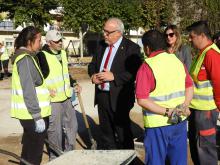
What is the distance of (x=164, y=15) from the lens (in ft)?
42.0

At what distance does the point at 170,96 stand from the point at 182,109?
0.16 metres

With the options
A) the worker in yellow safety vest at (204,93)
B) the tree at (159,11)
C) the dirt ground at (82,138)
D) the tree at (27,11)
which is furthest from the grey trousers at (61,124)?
the tree at (27,11)

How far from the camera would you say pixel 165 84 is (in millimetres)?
3754

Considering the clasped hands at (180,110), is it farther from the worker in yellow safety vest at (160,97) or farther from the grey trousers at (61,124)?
the grey trousers at (61,124)

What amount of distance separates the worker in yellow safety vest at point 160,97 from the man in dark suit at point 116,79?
1.29 m

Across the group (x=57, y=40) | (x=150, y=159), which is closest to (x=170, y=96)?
(x=150, y=159)

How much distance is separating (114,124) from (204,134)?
122cm

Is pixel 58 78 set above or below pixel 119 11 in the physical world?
below

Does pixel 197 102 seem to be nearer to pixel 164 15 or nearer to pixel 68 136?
pixel 68 136

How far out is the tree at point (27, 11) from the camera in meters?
28.8

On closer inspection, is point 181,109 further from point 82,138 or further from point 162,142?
point 82,138

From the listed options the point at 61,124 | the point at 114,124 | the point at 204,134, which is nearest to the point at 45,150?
the point at 61,124

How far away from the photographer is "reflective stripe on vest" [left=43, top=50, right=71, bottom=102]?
5559mm

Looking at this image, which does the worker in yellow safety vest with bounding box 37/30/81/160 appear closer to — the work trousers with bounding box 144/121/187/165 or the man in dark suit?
the man in dark suit
